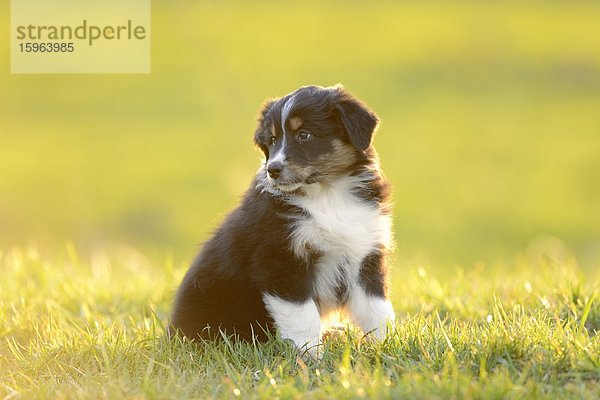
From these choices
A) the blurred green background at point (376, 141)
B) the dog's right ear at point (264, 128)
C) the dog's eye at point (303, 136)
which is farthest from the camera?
the blurred green background at point (376, 141)

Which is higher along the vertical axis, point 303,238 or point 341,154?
point 341,154

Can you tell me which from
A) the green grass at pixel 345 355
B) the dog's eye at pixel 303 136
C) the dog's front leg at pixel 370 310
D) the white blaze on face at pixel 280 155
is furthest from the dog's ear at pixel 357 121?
the green grass at pixel 345 355

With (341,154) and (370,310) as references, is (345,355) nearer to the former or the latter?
(370,310)

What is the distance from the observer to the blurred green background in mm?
16859

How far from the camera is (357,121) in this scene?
576cm

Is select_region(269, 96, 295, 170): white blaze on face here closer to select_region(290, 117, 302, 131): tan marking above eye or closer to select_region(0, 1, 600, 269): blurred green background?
select_region(290, 117, 302, 131): tan marking above eye

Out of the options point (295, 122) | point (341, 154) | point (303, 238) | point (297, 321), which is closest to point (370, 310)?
point (297, 321)

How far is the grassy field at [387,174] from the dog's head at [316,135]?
0.92 meters

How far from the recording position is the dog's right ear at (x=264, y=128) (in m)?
5.90

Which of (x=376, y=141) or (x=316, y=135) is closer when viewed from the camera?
(x=316, y=135)

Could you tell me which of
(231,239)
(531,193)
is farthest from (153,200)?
(231,239)

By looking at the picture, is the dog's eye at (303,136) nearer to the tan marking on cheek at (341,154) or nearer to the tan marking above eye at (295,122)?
the tan marking above eye at (295,122)

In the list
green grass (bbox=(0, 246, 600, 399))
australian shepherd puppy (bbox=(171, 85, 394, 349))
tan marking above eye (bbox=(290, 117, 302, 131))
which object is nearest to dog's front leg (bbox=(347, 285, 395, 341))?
australian shepherd puppy (bbox=(171, 85, 394, 349))

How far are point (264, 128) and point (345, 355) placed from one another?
1545 mm
